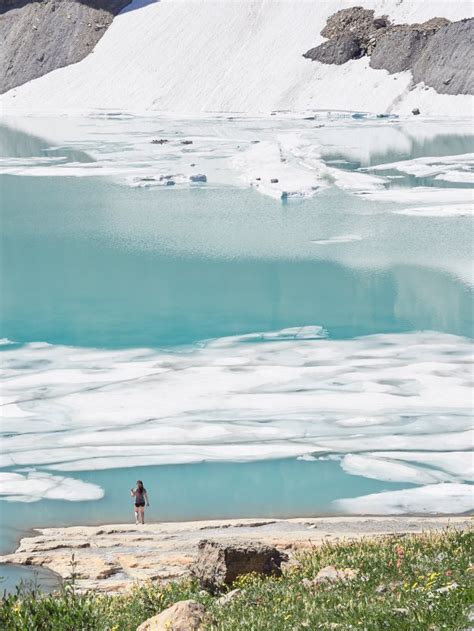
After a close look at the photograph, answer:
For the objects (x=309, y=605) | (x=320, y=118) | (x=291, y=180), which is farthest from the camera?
(x=320, y=118)

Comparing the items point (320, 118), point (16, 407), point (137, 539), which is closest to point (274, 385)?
point (16, 407)

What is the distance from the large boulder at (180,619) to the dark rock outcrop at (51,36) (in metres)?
88.2

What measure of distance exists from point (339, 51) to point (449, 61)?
31.4 ft

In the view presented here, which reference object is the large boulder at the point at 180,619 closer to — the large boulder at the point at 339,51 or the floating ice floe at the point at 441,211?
the floating ice floe at the point at 441,211

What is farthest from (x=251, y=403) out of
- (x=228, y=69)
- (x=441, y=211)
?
(x=228, y=69)

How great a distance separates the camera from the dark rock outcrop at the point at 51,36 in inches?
3654

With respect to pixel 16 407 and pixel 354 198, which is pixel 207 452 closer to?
pixel 16 407

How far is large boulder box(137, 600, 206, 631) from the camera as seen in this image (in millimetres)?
7277

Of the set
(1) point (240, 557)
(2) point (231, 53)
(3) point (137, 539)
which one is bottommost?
(3) point (137, 539)

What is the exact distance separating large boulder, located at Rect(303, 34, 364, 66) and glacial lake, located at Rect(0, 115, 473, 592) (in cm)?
4464

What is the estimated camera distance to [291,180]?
42.4 meters

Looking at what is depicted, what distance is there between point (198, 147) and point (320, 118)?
16.2 m

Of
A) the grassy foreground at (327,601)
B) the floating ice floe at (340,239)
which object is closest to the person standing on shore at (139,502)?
the grassy foreground at (327,601)

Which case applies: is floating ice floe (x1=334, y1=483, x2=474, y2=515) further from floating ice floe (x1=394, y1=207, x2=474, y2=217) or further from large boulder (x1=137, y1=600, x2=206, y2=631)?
floating ice floe (x1=394, y1=207, x2=474, y2=217)
